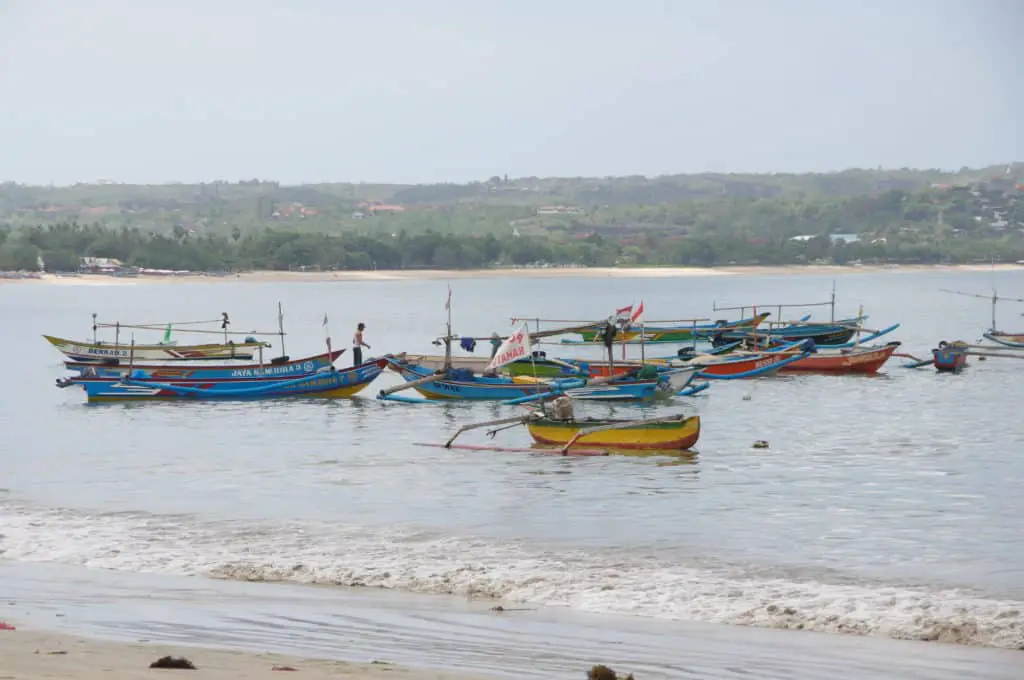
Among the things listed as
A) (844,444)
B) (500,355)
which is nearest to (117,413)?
(500,355)

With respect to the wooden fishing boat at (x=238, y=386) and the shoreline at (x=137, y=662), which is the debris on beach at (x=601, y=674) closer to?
the shoreline at (x=137, y=662)

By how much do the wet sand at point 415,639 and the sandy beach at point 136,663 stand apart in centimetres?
3

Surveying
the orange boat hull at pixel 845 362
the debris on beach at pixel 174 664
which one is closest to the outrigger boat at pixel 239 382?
the orange boat hull at pixel 845 362

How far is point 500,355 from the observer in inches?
1141

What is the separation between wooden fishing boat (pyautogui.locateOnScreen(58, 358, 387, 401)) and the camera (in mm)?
38031

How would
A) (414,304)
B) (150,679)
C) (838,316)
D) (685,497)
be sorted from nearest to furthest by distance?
(150,679), (685,497), (838,316), (414,304)

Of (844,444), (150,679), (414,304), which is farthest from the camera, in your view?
(414,304)

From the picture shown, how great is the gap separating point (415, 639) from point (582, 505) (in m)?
9.07

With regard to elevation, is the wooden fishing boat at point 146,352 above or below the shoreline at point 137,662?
below

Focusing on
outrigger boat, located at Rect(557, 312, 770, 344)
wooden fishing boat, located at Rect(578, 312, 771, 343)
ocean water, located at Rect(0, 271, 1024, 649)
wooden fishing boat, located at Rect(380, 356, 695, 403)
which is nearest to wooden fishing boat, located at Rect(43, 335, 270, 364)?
ocean water, located at Rect(0, 271, 1024, 649)

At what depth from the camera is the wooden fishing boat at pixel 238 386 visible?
38031 mm

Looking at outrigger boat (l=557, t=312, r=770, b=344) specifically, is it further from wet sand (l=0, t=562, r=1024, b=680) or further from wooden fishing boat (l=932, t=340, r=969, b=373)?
wet sand (l=0, t=562, r=1024, b=680)

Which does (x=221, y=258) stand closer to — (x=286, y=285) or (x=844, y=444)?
(x=286, y=285)

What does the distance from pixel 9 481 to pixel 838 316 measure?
8788cm
